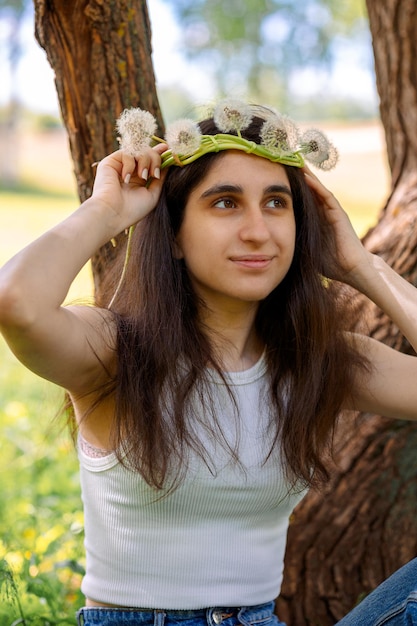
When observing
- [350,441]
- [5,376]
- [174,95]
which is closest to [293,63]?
[174,95]

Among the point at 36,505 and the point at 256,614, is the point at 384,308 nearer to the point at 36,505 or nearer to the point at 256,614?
the point at 256,614

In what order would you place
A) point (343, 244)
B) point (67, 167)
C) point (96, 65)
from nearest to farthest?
point (343, 244) < point (96, 65) < point (67, 167)

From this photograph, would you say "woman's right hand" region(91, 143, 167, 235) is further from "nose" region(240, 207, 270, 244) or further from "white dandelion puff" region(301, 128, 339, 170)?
"white dandelion puff" region(301, 128, 339, 170)

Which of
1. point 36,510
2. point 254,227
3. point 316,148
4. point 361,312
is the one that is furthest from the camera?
point 36,510

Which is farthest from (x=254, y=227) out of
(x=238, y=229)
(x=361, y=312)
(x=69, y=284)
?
(x=361, y=312)

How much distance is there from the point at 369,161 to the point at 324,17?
671 centimetres

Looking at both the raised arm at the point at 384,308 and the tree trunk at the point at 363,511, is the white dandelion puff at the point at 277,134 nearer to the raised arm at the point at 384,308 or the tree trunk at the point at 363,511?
the raised arm at the point at 384,308

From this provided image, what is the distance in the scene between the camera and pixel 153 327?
87.9 inches

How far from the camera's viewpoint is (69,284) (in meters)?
2.00

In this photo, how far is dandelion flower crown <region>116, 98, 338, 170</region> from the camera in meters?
2.23

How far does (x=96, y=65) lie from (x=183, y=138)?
623 mm

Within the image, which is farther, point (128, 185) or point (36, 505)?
point (36, 505)

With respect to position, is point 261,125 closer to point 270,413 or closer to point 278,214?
point 278,214

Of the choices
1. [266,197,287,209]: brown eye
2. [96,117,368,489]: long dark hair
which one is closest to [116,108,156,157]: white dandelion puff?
[96,117,368,489]: long dark hair
